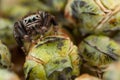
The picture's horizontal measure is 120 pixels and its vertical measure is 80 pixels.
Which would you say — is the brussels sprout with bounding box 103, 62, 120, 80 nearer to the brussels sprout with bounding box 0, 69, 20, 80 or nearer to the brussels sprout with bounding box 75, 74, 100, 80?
the brussels sprout with bounding box 75, 74, 100, 80

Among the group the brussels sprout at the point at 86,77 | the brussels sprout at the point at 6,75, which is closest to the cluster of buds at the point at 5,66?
the brussels sprout at the point at 6,75

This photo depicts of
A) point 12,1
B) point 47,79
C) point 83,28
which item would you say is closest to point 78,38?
point 83,28

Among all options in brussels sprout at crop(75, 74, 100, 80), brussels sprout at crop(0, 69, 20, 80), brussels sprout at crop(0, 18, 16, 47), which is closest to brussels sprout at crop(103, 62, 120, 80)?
brussels sprout at crop(75, 74, 100, 80)

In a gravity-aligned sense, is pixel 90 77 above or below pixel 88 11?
below

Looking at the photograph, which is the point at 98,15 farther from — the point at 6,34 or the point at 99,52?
the point at 6,34

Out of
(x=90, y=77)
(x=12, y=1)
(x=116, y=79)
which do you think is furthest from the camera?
(x=12, y=1)

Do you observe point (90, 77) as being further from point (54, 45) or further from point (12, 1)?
point (12, 1)
